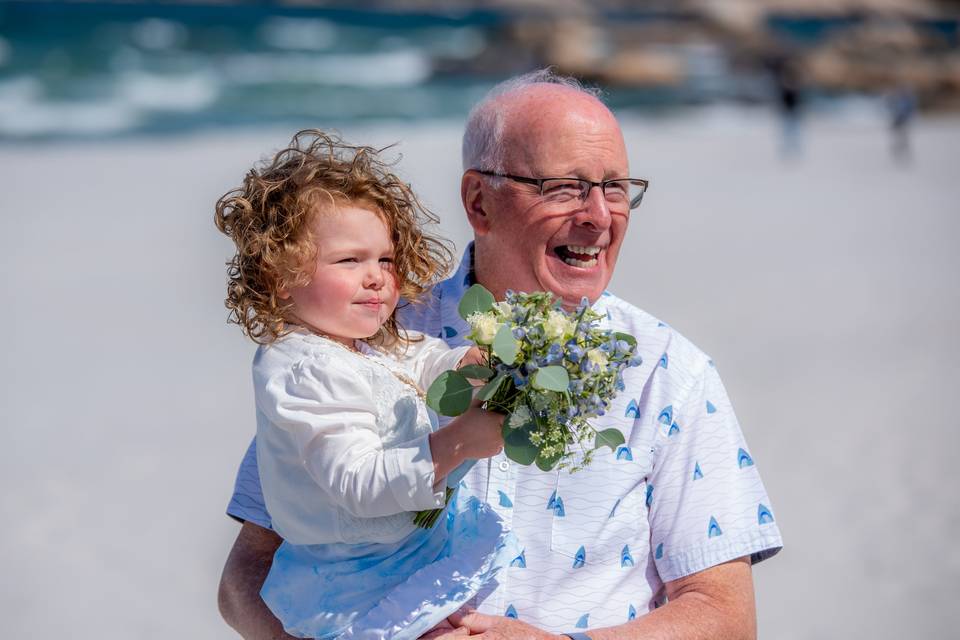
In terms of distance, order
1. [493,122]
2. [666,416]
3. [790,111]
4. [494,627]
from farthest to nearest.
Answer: [790,111] → [493,122] → [666,416] → [494,627]

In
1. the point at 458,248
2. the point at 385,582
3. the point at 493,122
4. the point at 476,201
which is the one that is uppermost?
the point at 458,248

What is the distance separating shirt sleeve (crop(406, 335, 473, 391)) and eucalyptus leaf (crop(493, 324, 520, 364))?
0.49 meters

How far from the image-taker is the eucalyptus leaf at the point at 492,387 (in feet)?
6.64

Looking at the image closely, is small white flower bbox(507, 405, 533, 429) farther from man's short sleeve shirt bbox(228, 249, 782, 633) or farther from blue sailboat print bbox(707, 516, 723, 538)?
blue sailboat print bbox(707, 516, 723, 538)

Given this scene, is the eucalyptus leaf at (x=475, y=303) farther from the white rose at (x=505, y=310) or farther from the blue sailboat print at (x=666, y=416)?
the blue sailboat print at (x=666, y=416)

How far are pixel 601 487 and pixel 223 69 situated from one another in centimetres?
3962

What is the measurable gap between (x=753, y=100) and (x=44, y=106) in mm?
20800

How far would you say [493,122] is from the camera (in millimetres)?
3027

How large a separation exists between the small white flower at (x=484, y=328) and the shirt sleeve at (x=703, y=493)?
807 millimetres

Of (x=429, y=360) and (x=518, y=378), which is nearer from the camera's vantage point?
(x=518, y=378)

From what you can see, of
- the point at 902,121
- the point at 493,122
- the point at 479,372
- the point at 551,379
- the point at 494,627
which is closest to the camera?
the point at 551,379

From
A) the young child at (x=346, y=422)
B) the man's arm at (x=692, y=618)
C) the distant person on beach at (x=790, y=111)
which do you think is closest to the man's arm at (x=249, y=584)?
the young child at (x=346, y=422)

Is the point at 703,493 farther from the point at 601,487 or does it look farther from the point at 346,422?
the point at 346,422

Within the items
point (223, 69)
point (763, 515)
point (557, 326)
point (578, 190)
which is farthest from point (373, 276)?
point (223, 69)
